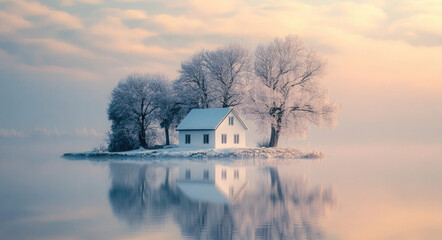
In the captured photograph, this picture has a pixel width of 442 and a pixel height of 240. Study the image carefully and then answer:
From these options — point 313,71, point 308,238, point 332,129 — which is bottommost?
point 308,238

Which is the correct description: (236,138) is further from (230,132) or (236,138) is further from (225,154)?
(225,154)

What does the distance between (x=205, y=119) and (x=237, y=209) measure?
1565 inches

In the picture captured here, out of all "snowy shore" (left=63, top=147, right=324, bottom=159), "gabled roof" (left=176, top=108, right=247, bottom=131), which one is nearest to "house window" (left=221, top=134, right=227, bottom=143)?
"gabled roof" (left=176, top=108, right=247, bottom=131)

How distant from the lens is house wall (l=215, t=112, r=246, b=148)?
187 ft

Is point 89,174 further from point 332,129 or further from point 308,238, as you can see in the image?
point 332,129

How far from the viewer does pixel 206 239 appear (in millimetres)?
14211

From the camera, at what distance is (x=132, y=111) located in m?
65.2

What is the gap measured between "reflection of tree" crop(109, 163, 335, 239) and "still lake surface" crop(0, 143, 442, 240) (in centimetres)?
4

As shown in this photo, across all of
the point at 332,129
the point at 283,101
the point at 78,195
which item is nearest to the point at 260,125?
the point at 283,101

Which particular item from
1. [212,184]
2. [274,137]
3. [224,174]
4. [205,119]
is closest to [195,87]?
[205,119]

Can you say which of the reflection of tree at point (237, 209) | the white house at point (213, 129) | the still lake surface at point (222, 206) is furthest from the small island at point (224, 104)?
the reflection of tree at point (237, 209)

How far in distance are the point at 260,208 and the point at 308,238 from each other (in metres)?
5.03

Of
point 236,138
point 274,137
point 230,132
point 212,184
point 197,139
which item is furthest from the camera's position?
point 236,138

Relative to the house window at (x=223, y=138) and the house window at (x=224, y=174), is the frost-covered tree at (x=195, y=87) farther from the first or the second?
the house window at (x=224, y=174)
